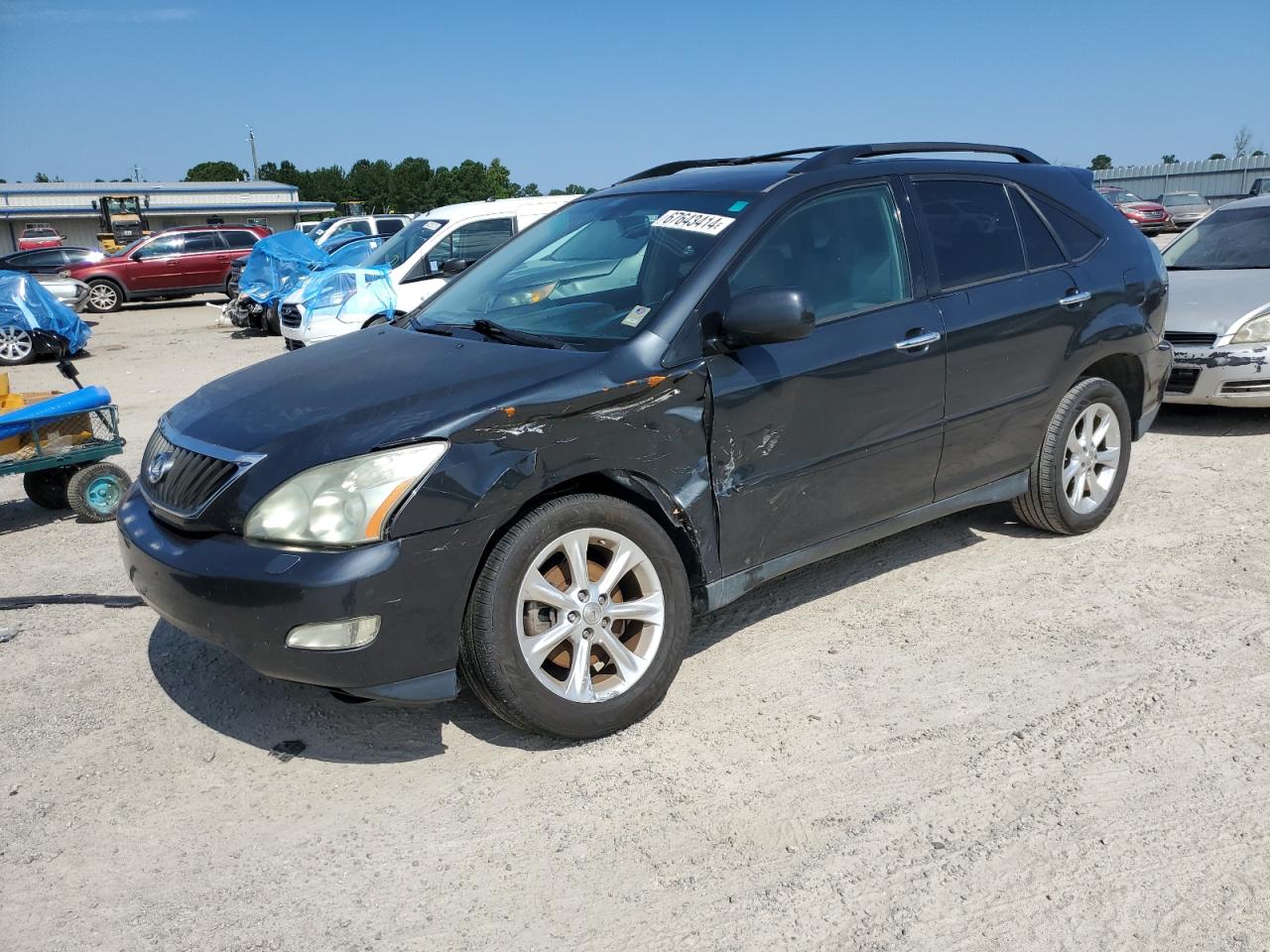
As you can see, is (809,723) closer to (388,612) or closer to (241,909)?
(388,612)

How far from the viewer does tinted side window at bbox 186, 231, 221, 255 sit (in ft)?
75.4

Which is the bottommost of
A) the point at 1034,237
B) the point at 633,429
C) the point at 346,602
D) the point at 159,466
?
the point at 346,602

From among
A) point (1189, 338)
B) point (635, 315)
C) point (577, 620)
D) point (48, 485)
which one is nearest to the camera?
point (577, 620)

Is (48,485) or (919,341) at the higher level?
(919,341)

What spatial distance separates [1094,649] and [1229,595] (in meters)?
0.91

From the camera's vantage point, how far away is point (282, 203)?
202 ft

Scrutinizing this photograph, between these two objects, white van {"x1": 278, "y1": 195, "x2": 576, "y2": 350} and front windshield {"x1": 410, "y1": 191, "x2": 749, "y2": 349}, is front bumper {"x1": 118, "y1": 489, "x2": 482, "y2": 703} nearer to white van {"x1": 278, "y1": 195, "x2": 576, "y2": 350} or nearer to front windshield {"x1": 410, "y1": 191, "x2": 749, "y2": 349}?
front windshield {"x1": 410, "y1": 191, "x2": 749, "y2": 349}

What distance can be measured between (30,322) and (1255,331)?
14379 millimetres

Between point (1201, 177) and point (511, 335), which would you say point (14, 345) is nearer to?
point (511, 335)

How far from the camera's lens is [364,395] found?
3.38m

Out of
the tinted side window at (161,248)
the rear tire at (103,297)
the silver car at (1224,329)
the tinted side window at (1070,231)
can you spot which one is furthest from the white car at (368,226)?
the tinted side window at (1070,231)

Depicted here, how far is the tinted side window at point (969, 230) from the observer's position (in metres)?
4.32

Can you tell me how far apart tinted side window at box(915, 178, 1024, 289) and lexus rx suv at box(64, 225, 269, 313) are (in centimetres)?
2092

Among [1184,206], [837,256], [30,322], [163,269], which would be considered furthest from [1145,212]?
[837,256]
